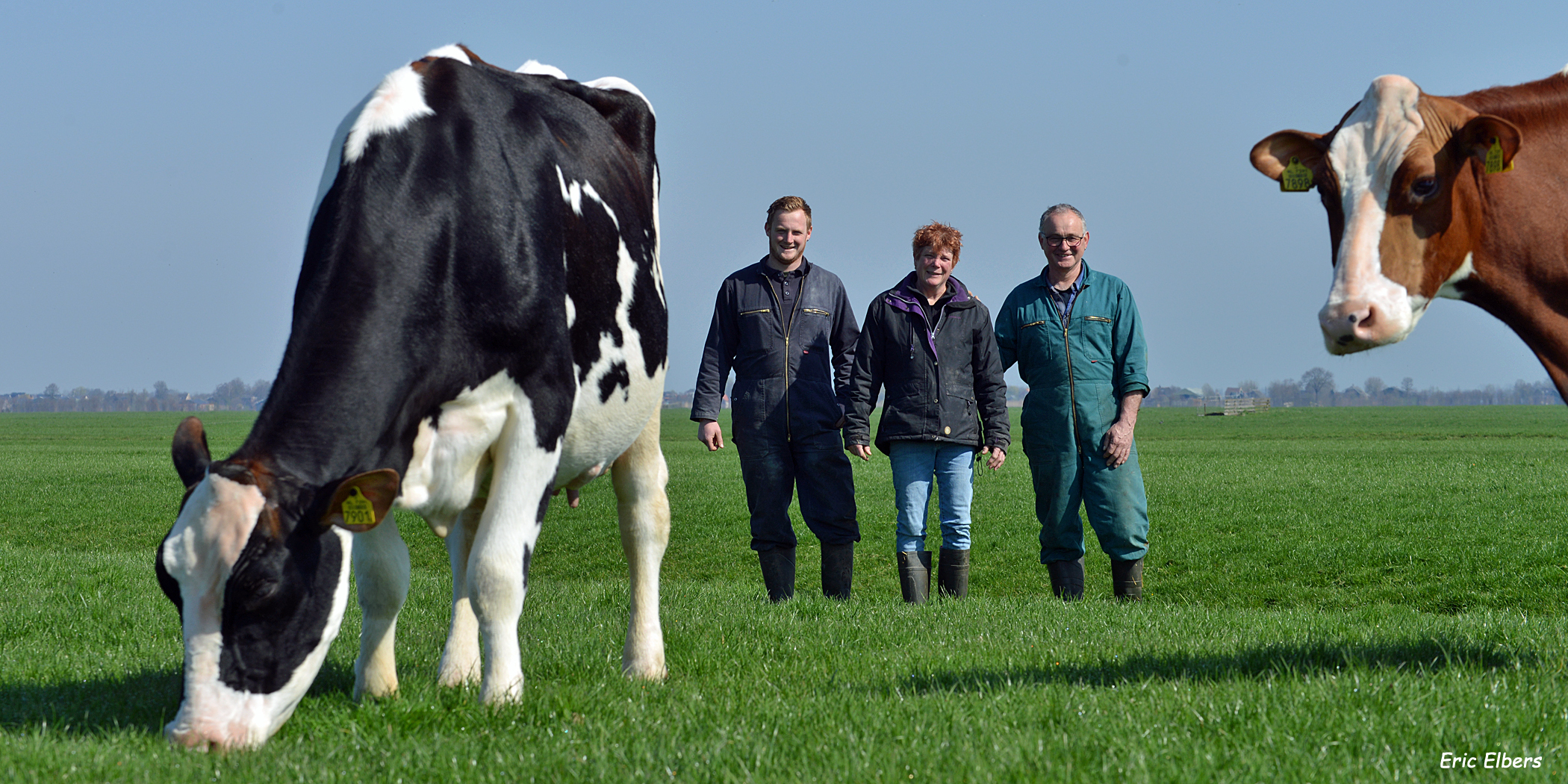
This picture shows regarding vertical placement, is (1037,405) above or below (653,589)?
above

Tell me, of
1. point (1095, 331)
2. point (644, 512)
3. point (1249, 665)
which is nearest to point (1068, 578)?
point (1095, 331)

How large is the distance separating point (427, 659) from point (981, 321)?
4.68 meters

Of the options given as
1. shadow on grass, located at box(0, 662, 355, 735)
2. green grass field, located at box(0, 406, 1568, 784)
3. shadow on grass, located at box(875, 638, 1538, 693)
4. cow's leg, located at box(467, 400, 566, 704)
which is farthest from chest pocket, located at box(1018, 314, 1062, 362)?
shadow on grass, located at box(0, 662, 355, 735)

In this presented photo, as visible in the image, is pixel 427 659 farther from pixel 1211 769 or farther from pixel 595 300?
pixel 1211 769

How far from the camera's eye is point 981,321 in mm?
8617

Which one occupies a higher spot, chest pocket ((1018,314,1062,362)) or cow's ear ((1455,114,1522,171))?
cow's ear ((1455,114,1522,171))

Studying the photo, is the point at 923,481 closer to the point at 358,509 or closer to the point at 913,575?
A: the point at 913,575

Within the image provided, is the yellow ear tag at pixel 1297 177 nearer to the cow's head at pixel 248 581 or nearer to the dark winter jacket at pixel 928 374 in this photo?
the cow's head at pixel 248 581

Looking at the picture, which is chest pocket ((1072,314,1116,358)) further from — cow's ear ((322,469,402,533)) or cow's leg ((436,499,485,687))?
cow's ear ((322,469,402,533))

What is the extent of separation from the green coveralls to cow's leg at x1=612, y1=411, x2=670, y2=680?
3.23 m

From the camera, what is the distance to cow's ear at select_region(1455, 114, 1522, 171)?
388cm

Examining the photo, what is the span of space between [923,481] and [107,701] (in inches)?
210

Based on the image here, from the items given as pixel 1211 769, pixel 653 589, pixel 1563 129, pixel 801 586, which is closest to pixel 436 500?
pixel 653 589

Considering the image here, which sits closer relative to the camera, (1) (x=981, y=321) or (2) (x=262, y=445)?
(2) (x=262, y=445)
